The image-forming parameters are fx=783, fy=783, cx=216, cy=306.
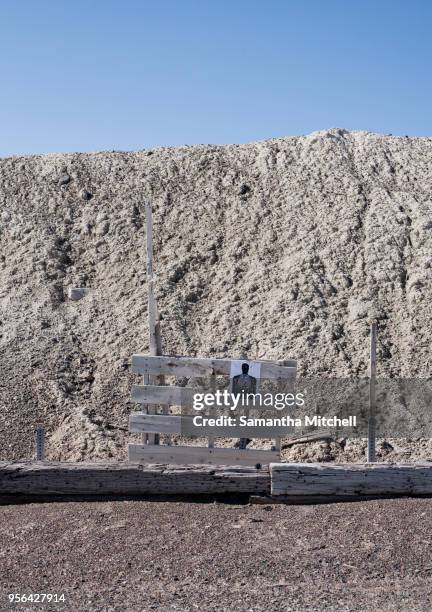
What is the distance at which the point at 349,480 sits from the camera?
7.78 metres

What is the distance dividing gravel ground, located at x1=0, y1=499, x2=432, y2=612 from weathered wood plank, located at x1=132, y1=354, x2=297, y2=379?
1.91 meters

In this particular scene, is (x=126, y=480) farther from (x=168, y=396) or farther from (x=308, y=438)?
(x=308, y=438)

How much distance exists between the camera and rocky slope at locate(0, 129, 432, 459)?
13328 millimetres

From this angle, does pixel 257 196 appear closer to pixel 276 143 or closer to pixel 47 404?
pixel 276 143

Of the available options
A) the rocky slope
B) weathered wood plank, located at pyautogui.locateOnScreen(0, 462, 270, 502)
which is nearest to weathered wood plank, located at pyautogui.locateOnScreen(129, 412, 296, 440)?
weathered wood plank, located at pyautogui.locateOnScreen(0, 462, 270, 502)

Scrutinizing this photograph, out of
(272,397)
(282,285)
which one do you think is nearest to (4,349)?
(282,285)

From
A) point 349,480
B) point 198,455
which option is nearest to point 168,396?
point 198,455

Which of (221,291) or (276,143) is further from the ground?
(276,143)

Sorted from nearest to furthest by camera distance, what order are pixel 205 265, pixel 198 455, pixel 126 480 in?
pixel 126 480 → pixel 198 455 → pixel 205 265

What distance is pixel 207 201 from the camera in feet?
61.4

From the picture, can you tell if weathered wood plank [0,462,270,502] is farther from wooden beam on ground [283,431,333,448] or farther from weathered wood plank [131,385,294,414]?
wooden beam on ground [283,431,333,448]

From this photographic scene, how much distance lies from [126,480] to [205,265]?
357 inches

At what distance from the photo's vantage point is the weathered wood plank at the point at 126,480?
7.98m

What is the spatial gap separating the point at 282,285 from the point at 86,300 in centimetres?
397
